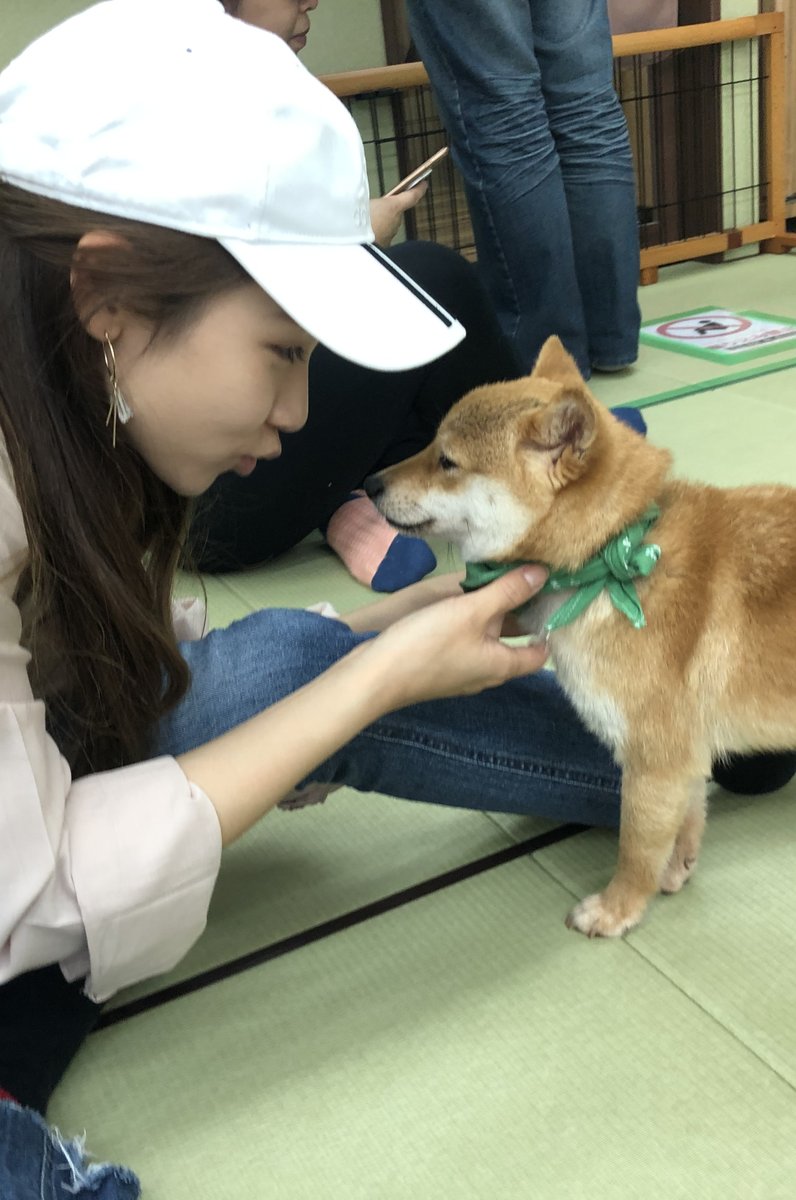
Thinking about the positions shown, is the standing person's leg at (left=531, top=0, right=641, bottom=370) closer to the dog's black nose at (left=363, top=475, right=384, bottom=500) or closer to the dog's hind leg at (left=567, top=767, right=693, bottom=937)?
the dog's black nose at (left=363, top=475, right=384, bottom=500)

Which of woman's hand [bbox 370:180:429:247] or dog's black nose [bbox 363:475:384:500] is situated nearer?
dog's black nose [bbox 363:475:384:500]

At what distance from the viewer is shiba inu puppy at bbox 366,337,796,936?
121 cm

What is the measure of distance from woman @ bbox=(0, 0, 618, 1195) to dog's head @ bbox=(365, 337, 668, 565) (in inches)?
6.1

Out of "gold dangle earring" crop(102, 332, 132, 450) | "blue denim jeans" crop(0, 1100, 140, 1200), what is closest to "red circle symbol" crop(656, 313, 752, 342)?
"gold dangle earring" crop(102, 332, 132, 450)

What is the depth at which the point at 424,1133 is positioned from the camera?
40.7 inches

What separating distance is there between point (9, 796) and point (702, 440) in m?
2.02

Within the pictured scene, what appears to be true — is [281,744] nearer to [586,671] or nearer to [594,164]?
[586,671]

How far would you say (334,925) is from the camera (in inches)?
51.5

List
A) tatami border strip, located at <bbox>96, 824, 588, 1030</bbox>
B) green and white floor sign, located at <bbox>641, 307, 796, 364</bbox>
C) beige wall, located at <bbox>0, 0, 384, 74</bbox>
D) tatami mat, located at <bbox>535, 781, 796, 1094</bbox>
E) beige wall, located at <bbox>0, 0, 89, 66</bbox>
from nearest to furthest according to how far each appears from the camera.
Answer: tatami mat, located at <bbox>535, 781, 796, 1094</bbox>
tatami border strip, located at <bbox>96, 824, 588, 1030</bbox>
green and white floor sign, located at <bbox>641, 307, 796, 364</bbox>
beige wall, located at <bbox>0, 0, 89, 66</bbox>
beige wall, located at <bbox>0, 0, 384, 74</bbox>

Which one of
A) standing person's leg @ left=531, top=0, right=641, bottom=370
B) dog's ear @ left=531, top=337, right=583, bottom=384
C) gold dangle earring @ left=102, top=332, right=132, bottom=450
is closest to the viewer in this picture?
gold dangle earring @ left=102, top=332, right=132, bottom=450

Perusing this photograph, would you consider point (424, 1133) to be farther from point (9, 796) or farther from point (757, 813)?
point (757, 813)

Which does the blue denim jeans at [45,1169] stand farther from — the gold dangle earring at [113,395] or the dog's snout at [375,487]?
the dog's snout at [375,487]

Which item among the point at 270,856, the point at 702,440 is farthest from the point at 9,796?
the point at 702,440

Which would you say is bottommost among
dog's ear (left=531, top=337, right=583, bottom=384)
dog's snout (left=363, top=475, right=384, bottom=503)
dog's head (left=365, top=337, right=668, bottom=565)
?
dog's snout (left=363, top=475, right=384, bottom=503)
